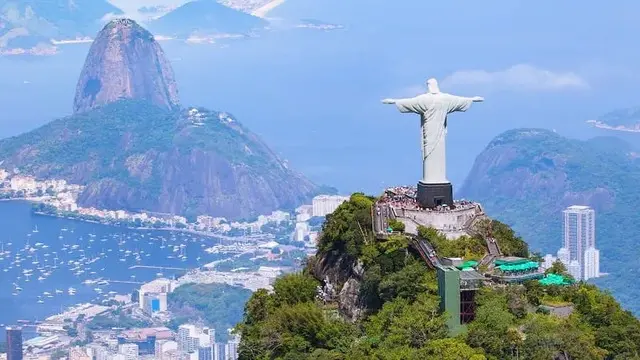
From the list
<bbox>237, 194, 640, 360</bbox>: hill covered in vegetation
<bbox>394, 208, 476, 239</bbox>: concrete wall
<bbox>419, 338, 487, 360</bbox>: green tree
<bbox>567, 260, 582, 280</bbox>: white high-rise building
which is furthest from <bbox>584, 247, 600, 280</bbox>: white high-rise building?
<bbox>419, 338, 487, 360</bbox>: green tree

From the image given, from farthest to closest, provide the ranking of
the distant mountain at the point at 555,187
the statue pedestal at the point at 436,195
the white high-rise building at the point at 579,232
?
the distant mountain at the point at 555,187, the white high-rise building at the point at 579,232, the statue pedestal at the point at 436,195

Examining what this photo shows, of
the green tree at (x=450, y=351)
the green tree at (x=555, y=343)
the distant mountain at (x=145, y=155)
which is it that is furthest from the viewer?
the distant mountain at (x=145, y=155)

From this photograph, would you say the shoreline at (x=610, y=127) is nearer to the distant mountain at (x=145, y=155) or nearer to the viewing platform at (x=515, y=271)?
the distant mountain at (x=145, y=155)

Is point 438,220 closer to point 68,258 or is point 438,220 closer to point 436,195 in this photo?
point 436,195

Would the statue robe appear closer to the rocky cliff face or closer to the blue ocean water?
the blue ocean water

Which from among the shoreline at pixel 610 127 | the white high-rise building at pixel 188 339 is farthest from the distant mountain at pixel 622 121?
the white high-rise building at pixel 188 339
